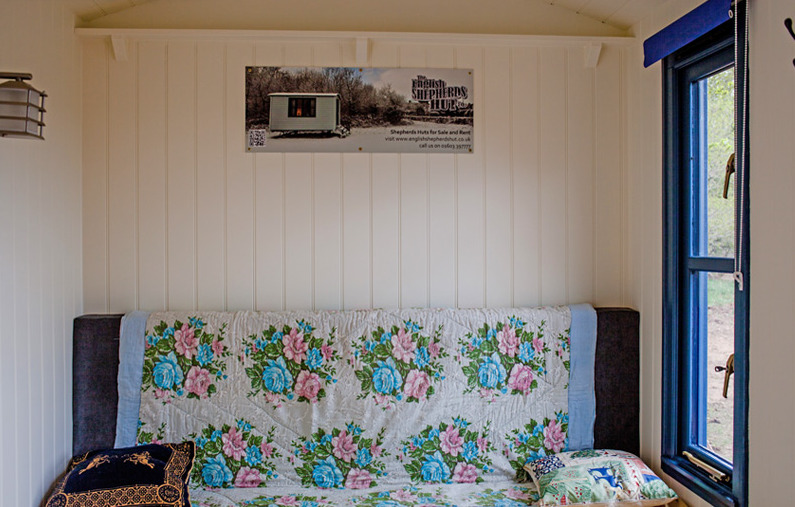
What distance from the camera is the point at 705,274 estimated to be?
2.12m

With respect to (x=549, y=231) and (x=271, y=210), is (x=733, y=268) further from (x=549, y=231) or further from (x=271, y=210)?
(x=271, y=210)

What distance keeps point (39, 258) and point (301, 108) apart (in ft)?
3.92

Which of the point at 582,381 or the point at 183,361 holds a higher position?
the point at 183,361

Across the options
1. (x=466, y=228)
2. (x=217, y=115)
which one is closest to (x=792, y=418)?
(x=466, y=228)

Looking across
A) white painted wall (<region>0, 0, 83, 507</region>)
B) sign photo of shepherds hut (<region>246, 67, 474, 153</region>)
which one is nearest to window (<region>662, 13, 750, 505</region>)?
sign photo of shepherds hut (<region>246, 67, 474, 153</region>)

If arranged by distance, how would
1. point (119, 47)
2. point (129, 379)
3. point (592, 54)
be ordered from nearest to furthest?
point (129, 379)
point (119, 47)
point (592, 54)

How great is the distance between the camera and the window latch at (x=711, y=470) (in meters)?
1.95

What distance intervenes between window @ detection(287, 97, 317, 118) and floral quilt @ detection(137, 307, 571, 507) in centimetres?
89

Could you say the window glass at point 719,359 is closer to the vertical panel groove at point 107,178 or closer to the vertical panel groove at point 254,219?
the vertical panel groove at point 254,219

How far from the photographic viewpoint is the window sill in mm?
1889

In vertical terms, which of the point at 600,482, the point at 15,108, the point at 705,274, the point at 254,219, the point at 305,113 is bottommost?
the point at 600,482

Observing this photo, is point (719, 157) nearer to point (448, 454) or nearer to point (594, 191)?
point (594, 191)

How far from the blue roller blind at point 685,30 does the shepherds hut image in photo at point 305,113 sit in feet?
4.32

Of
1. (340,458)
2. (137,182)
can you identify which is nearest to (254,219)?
(137,182)
